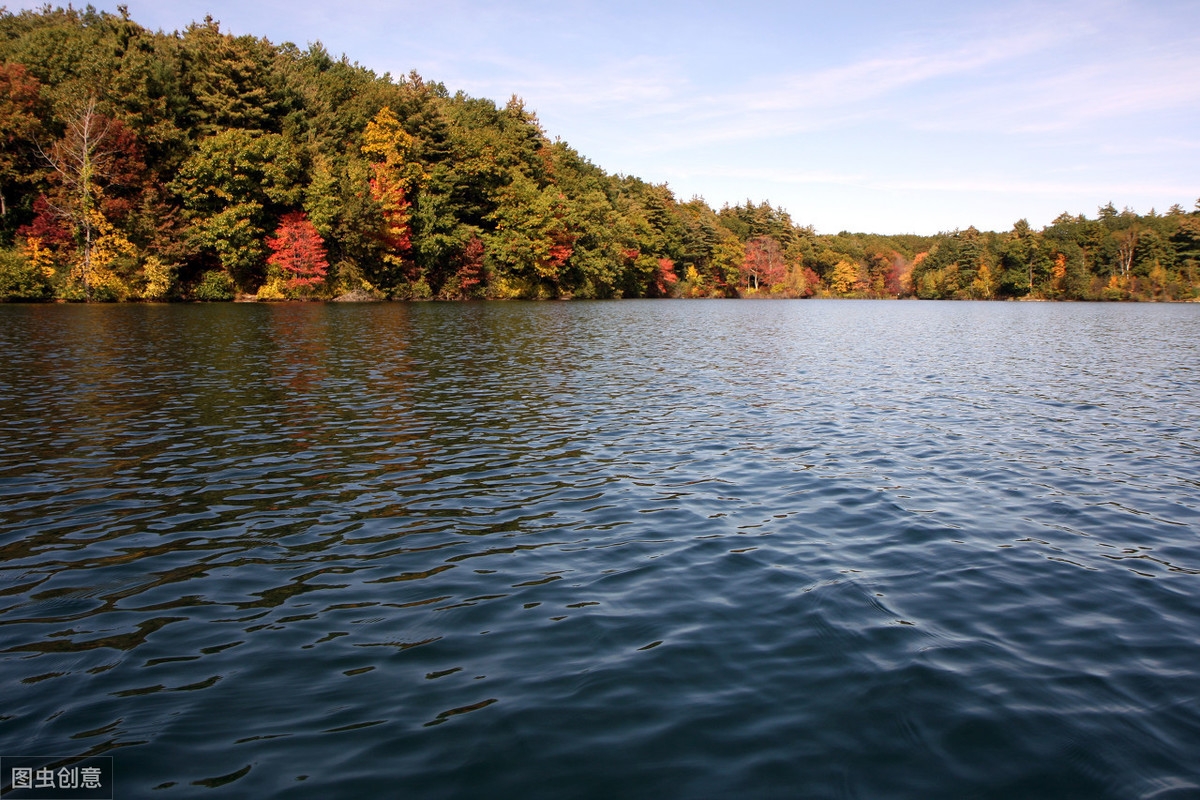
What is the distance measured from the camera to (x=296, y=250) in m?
57.7

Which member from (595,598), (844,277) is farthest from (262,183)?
(844,277)

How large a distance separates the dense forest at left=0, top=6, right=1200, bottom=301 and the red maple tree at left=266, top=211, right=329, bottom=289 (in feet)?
0.50

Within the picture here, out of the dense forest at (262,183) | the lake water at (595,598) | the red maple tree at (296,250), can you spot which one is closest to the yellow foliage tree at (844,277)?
the dense forest at (262,183)

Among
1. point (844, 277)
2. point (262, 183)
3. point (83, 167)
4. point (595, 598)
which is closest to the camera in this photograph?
point (595, 598)

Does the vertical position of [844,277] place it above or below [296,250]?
above

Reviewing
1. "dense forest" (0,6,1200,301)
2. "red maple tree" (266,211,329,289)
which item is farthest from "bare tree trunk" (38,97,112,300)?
"red maple tree" (266,211,329,289)

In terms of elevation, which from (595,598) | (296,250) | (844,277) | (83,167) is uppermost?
(844,277)

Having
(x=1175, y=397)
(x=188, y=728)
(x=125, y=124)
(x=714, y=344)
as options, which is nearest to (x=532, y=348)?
(x=714, y=344)

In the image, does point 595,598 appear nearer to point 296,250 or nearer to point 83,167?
point 296,250

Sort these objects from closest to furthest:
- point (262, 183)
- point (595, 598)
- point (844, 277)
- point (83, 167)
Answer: point (595, 598)
point (83, 167)
point (262, 183)
point (844, 277)

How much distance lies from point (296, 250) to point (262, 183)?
19.5 feet

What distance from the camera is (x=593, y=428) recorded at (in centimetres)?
1457

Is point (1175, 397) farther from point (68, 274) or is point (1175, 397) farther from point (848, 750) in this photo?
point (68, 274)

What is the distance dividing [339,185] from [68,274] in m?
21.4
